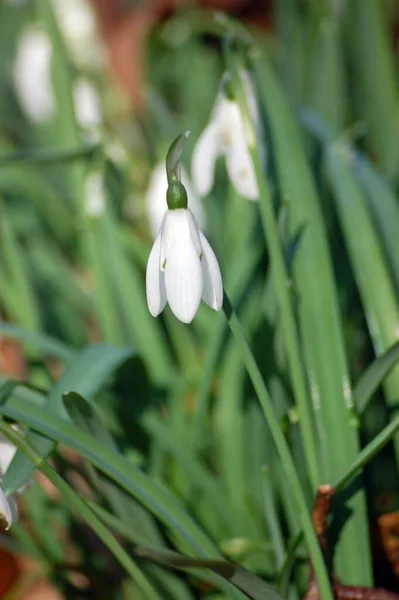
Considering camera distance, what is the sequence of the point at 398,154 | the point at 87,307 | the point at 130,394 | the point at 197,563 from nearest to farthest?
the point at 197,563 < the point at 130,394 < the point at 398,154 < the point at 87,307

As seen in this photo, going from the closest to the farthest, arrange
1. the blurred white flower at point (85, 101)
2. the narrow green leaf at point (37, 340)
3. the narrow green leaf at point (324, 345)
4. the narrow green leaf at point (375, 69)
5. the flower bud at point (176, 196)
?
the flower bud at point (176, 196), the narrow green leaf at point (324, 345), the narrow green leaf at point (37, 340), the narrow green leaf at point (375, 69), the blurred white flower at point (85, 101)

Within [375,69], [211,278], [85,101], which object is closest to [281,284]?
[211,278]

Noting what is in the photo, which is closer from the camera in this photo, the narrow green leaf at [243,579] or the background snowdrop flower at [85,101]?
the narrow green leaf at [243,579]

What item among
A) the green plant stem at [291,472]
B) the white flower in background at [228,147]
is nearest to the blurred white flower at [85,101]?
the white flower in background at [228,147]

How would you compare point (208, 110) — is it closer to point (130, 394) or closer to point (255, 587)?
point (130, 394)

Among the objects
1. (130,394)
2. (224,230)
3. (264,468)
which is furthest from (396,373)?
(224,230)

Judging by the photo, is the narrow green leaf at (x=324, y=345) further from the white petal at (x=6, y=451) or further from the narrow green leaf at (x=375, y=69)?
the narrow green leaf at (x=375, y=69)

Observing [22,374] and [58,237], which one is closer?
[22,374]
